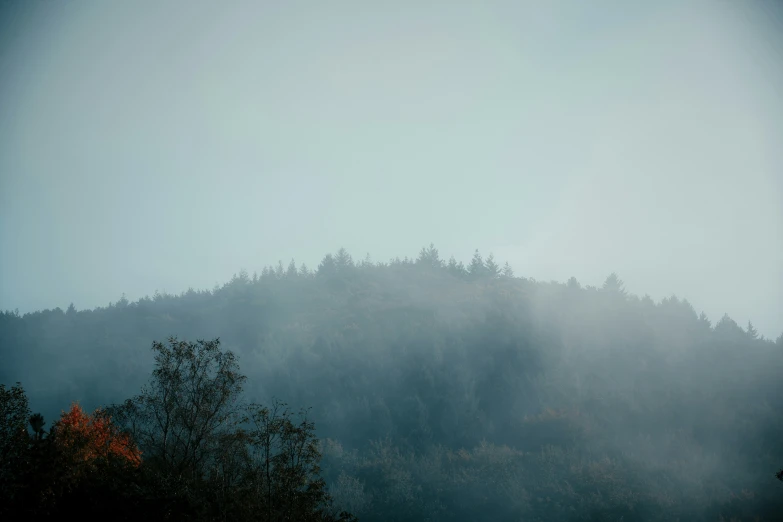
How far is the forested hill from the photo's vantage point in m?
65.8

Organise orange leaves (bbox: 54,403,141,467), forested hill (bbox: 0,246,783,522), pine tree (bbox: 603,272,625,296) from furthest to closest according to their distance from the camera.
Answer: pine tree (bbox: 603,272,625,296), forested hill (bbox: 0,246,783,522), orange leaves (bbox: 54,403,141,467)

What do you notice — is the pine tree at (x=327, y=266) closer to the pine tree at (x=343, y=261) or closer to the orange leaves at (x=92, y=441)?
the pine tree at (x=343, y=261)

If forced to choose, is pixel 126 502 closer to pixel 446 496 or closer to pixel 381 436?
pixel 446 496

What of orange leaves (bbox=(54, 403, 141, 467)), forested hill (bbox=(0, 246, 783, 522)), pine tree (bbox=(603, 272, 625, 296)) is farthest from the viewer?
pine tree (bbox=(603, 272, 625, 296))

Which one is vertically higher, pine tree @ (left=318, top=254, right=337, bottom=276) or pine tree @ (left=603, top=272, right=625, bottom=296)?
pine tree @ (left=318, top=254, right=337, bottom=276)

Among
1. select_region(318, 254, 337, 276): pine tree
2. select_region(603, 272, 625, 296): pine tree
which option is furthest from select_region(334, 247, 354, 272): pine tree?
select_region(603, 272, 625, 296): pine tree

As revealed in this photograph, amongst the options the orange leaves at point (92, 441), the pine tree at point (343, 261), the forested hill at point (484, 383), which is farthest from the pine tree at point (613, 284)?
the orange leaves at point (92, 441)

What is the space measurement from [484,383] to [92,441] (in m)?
70.3

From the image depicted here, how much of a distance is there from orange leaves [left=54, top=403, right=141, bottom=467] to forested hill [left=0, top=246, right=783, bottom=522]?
35.3m

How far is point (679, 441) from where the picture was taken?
73688 millimetres

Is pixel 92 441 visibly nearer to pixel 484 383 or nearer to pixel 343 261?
pixel 484 383

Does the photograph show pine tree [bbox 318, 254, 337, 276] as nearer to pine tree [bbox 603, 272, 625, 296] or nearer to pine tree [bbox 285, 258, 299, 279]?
pine tree [bbox 285, 258, 299, 279]

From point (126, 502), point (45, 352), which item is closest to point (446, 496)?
point (126, 502)

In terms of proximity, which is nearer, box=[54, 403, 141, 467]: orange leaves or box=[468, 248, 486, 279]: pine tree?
box=[54, 403, 141, 467]: orange leaves
